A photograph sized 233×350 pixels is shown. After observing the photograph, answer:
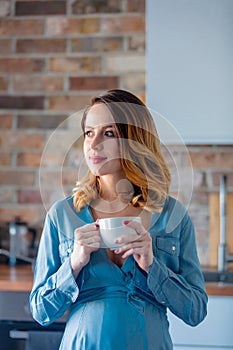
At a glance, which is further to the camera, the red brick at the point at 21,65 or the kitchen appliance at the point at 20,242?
the red brick at the point at 21,65

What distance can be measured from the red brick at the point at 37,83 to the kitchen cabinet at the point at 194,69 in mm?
538

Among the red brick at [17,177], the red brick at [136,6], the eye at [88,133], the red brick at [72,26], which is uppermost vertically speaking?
the red brick at [136,6]

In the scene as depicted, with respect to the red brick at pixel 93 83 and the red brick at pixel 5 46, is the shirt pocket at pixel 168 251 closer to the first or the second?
the red brick at pixel 93 83

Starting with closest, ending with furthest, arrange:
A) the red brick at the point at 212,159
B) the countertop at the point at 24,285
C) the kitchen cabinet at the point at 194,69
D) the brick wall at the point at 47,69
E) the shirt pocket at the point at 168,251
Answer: the shirt pocket at the point at 168,251
the countertop at the point at 24,285
the kitchen cabinet at the point at 194,69
the red brick at the point at 212,159
the brick wall at the point at 47,69

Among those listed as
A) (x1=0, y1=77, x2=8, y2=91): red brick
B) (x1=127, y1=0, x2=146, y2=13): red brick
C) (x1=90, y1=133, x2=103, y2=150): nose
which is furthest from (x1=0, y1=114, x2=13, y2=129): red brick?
(x1=90, y1=133, x2=103, y2=150): nose

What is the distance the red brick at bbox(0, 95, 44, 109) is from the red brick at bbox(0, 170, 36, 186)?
0.27m

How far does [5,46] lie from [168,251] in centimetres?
155

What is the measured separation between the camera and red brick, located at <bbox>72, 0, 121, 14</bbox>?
7.61ft

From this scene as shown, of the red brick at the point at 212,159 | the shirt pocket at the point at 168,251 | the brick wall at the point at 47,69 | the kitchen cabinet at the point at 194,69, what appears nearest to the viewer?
the shirt pocket at the point at 168,251

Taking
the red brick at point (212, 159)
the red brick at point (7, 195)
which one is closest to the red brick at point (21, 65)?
the red brick at point (7, 195)

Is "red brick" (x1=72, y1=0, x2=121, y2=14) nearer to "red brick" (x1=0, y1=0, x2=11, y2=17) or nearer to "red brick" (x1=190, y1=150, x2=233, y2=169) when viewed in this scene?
"red brick" (x1=0, y1=0, x2=11, y2=17)

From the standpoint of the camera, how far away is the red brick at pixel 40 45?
2.34m

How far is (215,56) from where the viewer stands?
1909 mm

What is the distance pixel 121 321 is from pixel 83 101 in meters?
1.39
